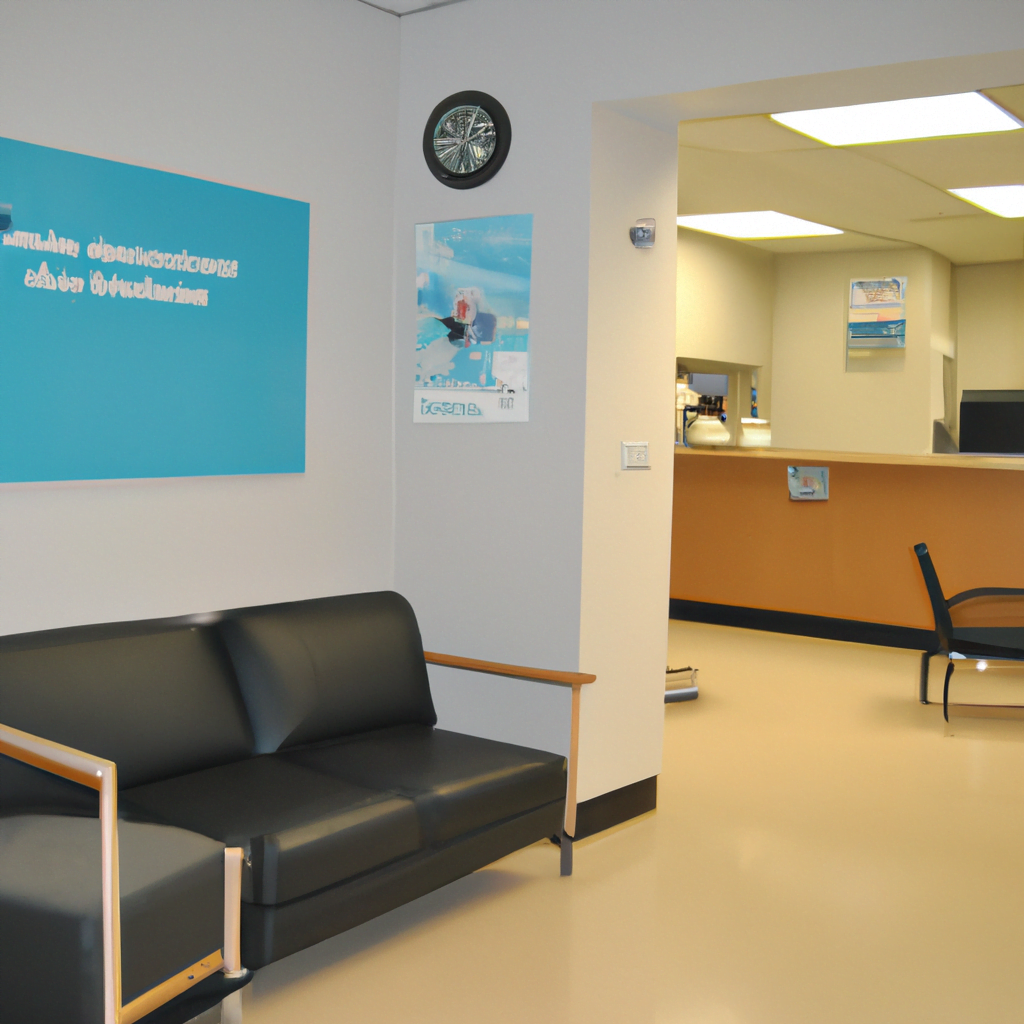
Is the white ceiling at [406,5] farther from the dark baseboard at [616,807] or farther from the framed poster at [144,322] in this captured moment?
the dark baseboard at [616,807]

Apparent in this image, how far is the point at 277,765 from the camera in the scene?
3109 mm

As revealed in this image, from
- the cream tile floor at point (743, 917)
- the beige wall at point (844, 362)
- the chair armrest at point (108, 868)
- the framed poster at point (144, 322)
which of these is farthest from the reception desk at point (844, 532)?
the chair armrest at point (108, 868)

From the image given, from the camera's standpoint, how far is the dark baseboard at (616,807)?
382 centimetres

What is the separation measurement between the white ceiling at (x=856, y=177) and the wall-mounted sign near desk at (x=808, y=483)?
185 centimetres

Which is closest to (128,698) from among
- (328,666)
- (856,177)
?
(328,666)

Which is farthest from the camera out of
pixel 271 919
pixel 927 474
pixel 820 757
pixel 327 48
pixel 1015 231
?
pixel 1015 231

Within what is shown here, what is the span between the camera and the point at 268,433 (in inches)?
142

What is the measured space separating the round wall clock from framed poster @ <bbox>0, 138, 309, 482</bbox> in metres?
0.56

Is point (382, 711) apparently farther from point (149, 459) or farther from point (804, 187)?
point (804, 187)

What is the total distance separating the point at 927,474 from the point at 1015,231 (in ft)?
10.2

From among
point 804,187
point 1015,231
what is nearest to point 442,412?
point 804,187

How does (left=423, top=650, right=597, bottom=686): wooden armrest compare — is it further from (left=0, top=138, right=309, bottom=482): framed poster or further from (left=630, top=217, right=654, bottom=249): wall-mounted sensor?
(left=630, top=217, right=654, bottom=249): wall-mounted sensor

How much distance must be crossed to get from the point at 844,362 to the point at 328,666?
7.68 meters

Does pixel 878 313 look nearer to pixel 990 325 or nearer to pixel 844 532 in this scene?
pixel 990 325
